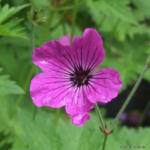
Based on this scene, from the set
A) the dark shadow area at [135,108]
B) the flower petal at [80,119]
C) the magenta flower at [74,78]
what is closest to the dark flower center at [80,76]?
the magenta flower at [74,78]

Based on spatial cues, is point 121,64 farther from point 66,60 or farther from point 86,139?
point 66,60

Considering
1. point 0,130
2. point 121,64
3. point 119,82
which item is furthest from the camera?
point 121,64

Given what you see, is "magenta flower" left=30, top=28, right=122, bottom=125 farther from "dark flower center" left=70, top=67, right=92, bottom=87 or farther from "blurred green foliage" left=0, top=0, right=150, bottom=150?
"blurred green foliage" left=0, top=0, right=150, bottom=150

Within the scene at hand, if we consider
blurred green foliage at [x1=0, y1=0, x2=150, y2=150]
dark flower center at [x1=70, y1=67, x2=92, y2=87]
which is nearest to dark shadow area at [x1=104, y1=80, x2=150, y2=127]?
blurred green foliage at [x1=0, y1=0, x2=150, y2=150]

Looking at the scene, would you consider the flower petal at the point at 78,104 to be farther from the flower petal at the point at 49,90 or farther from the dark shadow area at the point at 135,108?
the dark shadow area at the point at 135,108

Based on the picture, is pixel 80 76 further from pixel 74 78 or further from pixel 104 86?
pixel 104 86

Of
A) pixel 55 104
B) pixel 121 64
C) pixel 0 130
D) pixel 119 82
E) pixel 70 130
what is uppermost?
pixel 119 82

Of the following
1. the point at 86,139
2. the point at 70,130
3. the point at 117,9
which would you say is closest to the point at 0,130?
the point at 70,130
